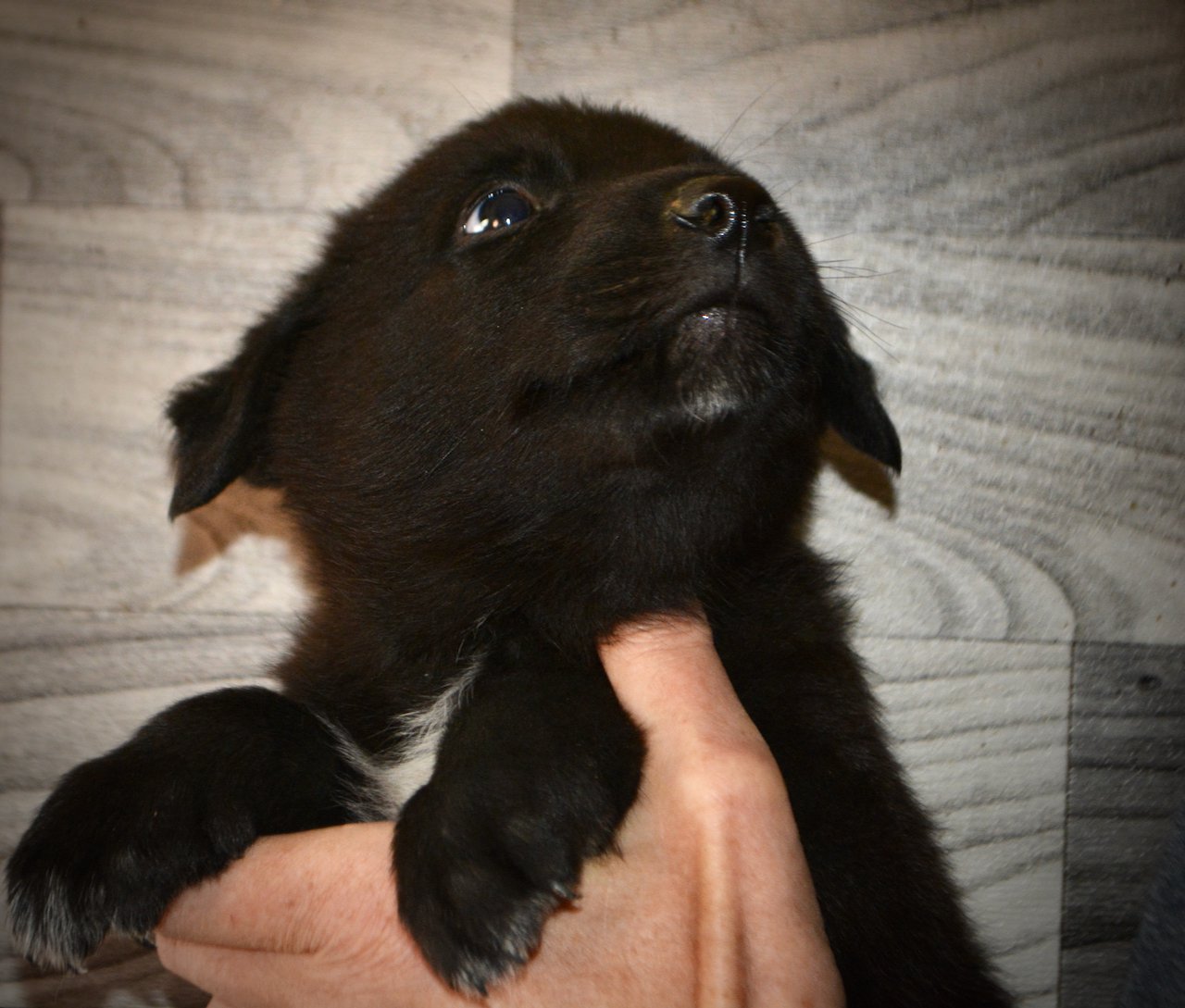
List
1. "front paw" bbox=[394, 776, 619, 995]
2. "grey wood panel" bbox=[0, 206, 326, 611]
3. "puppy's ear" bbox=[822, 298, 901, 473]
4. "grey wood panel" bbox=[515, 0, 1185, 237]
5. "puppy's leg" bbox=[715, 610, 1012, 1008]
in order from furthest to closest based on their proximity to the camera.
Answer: "grey wood panel" bbox=[0, 206, 326, 611] → "grey wood panel" bbox=[515, 0, 1185, 237] → "puppy's ear" bbox=[822, 298, 901, 473] → "puppy's leg" bbox=[715, 610, 1012, 1008] → "front paw" bbox=[394, 776, 619, 995]

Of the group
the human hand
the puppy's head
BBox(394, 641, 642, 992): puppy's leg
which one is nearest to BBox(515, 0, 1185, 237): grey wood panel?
the puppy's head

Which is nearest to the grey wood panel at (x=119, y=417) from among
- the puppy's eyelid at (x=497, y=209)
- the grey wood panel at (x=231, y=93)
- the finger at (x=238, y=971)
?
the grey wood panel at (x=231, y=93)

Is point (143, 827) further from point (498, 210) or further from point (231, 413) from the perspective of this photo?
point (498, 210)

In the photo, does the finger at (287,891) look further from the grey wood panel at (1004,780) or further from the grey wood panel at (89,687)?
the grey wood panel at (1004,780)

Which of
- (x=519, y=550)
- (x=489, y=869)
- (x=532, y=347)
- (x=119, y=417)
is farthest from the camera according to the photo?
(x=119, y=417)

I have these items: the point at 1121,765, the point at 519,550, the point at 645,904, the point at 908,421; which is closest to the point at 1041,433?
the point at 908,421

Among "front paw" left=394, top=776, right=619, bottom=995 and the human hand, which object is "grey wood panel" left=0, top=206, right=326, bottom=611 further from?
"front paw" left=394, top=776, right=619, bottom=995

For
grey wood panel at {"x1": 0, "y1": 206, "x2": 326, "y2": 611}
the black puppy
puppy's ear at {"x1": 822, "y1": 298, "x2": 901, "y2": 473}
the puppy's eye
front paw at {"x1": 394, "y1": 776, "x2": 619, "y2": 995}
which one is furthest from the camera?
grey wood panel at {"x1": 0, "y1": 206, "x2": 326, "y2": 611}

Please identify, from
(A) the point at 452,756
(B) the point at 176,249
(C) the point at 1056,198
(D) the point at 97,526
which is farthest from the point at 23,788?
(C) the point at 1056,198

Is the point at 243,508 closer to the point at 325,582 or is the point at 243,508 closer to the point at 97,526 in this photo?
the point at 97,526
